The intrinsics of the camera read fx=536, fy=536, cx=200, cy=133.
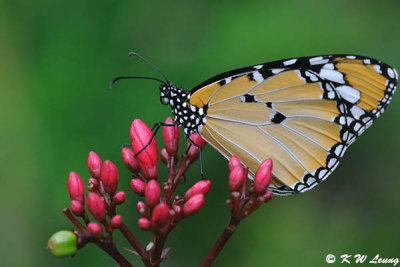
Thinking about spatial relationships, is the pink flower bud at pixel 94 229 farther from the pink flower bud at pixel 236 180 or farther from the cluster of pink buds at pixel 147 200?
the pink flower bud at pixel 236 180

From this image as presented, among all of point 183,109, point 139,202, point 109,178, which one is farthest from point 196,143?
point 139,202

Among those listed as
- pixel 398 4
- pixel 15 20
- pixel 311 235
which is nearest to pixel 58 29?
pixel 15 20

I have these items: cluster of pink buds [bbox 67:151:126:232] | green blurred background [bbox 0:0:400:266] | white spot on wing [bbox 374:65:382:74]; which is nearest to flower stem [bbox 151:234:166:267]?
cluster of pink buds [bbox 67:151:126:232]

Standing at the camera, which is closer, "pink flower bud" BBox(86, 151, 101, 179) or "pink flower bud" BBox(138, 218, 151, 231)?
"pink flower bud" BBox(138, 218, 151, 231)

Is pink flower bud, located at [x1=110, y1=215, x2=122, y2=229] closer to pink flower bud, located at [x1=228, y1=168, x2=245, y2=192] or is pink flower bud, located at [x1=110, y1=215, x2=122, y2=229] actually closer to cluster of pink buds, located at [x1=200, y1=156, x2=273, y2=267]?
cluster of pink buds, located at [x1=200, y1=156, x2=273, y2=267]

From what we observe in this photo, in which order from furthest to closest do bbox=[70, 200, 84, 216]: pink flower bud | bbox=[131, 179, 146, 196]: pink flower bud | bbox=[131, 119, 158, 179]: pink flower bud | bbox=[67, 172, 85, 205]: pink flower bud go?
bbox=[131, 119, 158, 179]: pink flower bud < bbox=[131, 179, 146, 196]: pink flower bud < bbox=[67, 172, 85, 205]: pink flower bud < bbox=[70, 200, 84, 216]: pink flower bud

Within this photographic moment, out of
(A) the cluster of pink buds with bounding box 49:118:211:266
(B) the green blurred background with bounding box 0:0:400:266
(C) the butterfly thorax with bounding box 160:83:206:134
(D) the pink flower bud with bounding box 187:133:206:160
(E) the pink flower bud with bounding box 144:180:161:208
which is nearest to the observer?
(A) the cluster of pink buds with bounding box 49:118:211:266

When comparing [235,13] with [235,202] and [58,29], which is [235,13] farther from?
[235,202]
